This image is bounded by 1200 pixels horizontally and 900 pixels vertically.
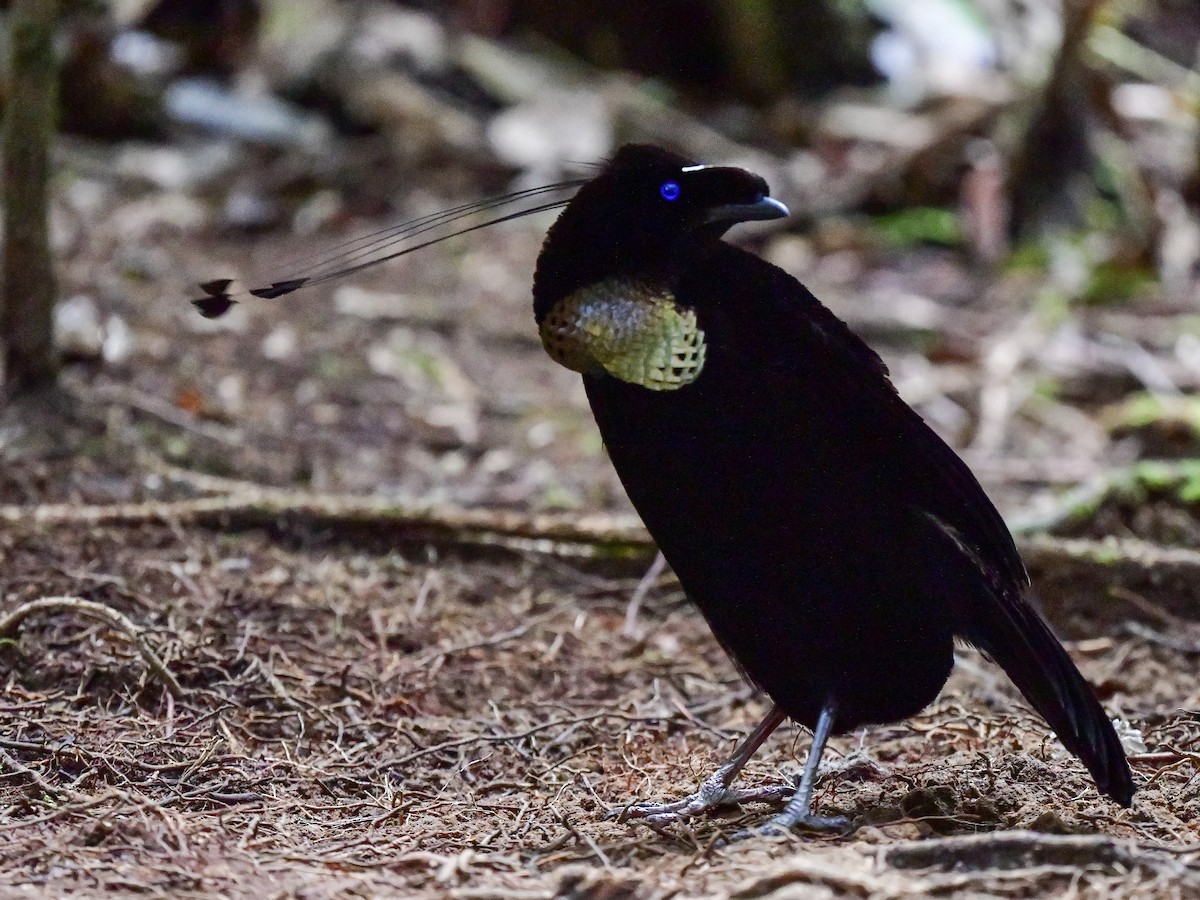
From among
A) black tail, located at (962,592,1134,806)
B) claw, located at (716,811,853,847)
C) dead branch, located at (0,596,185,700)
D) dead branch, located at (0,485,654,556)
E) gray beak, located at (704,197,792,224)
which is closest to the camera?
claw, located at (716,811,853,847)

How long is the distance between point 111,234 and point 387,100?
2.68m

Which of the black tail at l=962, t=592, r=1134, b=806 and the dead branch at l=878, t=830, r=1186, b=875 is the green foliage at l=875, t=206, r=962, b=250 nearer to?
the black tail at l=962, t=592, r=1134, b=806

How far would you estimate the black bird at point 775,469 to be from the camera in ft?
8.33

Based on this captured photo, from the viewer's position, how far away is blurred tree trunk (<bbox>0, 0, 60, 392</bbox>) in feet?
12.8

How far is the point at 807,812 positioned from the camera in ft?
8.22

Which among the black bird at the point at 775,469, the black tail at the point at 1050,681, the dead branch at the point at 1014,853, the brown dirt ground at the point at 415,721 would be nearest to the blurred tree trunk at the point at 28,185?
the brown dirt ground at the point at 415,721

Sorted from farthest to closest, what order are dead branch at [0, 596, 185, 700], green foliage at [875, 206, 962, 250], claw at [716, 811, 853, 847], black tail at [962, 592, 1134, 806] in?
1. green foliage at [875, 206, 962, 250]
2. dead branch at [0, 596, 185, 700]
3. black tail at [962, 592, 1134, 806]
4. claw at [716, 811, 853, 847]

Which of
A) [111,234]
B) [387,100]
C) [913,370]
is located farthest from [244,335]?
[387,100]

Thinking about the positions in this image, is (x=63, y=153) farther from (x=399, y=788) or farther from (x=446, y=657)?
(x=399, y=788)

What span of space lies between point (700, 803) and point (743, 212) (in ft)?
3.95

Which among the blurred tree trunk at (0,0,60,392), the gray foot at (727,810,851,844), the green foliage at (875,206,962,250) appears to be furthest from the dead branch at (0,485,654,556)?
the green foliage at (875,206,962,250)

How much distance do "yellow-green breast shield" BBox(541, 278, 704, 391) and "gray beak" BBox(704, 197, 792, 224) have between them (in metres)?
0.22

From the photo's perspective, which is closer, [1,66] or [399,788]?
[399,788]

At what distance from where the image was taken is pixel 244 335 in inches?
231
